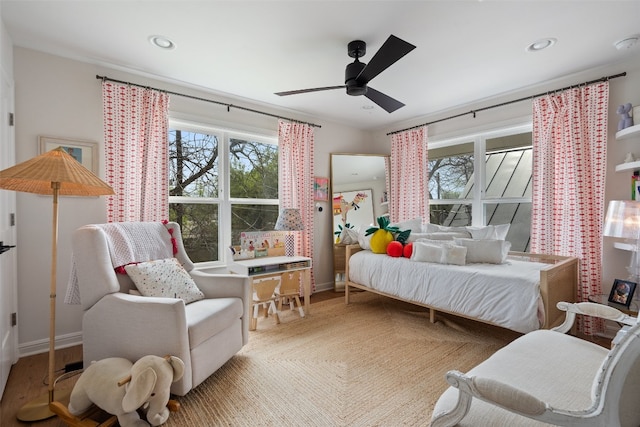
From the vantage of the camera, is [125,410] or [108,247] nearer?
[125,410]

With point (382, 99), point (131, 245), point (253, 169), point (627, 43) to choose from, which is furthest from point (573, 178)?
point (131, 245)

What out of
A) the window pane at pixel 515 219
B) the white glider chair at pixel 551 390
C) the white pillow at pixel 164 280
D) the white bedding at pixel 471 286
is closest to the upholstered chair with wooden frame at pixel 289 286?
the white bedding at pixel 471 286

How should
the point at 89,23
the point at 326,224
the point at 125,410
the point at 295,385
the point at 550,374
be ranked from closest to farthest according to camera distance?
the point at 550,374 → the point at 125,410 → the point at 295,385 → the point at 89,23 → the point at 326,224

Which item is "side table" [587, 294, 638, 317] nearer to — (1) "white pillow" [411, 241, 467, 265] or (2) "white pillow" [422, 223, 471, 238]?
(1) "white pillow" [411, 241, 467, 265]

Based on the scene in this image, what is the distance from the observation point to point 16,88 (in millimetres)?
2332

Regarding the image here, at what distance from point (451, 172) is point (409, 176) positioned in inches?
20.9

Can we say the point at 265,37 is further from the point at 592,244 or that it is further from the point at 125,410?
the point at 592,244

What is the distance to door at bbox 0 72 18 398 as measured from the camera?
193 centimetres

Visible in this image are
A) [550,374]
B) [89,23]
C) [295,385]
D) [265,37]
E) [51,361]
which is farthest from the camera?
[265,37]

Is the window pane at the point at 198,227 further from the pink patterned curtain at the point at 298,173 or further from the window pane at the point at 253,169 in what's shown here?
the pink patterned curtain at the point at 298,173

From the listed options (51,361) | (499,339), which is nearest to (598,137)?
(499,339)

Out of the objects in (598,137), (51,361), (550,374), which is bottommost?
(51,361)

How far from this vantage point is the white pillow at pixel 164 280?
6.75 ft

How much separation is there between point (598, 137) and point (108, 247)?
4012mm
